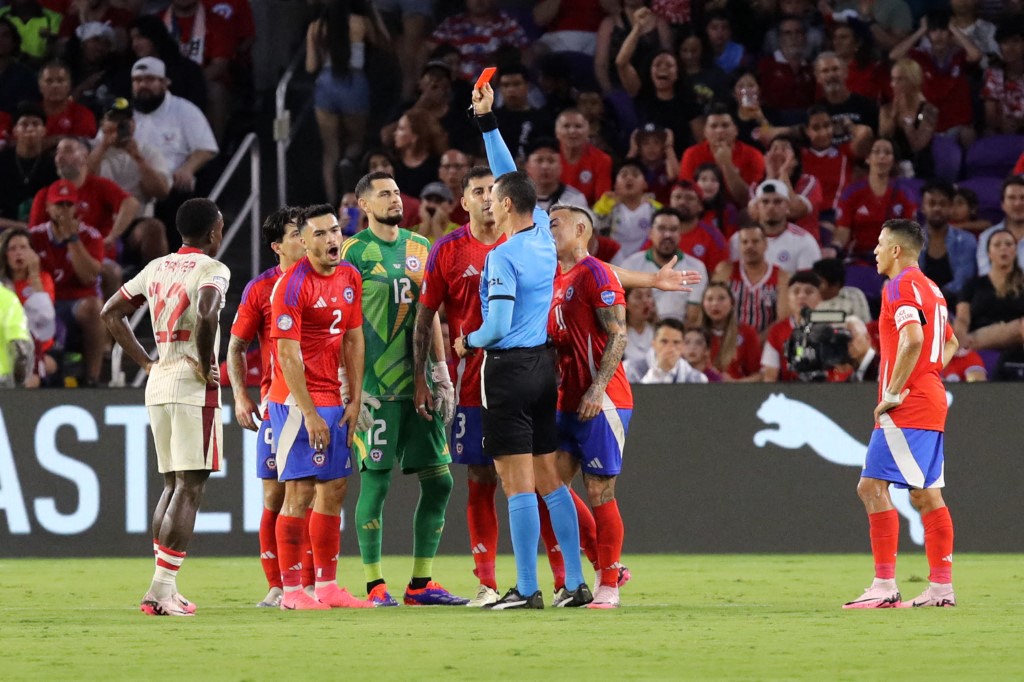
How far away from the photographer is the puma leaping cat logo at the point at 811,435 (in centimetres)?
1346

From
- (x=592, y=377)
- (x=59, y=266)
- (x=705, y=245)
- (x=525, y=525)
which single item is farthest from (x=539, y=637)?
(x=59, y=266)

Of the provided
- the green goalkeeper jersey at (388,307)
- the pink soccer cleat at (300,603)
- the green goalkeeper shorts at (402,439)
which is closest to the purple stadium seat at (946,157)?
the green goalkeeper jersey at (388,307)

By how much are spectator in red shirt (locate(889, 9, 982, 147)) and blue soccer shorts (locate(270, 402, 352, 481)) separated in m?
10.6

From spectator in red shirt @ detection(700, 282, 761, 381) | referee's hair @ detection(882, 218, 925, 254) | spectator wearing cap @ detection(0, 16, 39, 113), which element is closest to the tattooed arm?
referee's hair @ detection(882, 218, 925, 254)

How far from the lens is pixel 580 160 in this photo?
1722 centimetres

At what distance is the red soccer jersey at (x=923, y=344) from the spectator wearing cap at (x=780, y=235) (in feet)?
21.8

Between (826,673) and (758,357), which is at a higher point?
(758,357)

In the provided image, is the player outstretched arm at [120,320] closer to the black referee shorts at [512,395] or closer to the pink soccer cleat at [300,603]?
the pink soccer cleat at [300,603]

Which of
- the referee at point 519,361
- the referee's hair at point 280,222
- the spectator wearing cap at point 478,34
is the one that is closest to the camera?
the referee at point 519,361

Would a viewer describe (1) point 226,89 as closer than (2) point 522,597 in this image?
No

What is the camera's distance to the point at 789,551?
13.5m

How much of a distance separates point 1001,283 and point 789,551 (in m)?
3.51

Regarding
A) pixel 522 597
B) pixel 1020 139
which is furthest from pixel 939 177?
pixel 522 597

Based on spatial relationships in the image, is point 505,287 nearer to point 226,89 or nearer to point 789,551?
point 789,551
